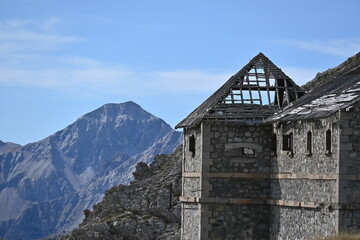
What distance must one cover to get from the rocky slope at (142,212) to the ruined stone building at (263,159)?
13.9 m

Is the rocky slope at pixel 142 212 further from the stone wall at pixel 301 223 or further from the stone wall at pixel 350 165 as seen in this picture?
the stone wall at pixel 350 165

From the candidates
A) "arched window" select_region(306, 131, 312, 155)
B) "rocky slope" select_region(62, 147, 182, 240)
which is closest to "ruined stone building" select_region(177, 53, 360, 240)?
"arched window" select_region(306, 131, 312, 155)

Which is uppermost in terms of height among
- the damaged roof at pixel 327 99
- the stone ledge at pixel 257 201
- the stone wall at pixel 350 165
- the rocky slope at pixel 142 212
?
the damaged roof at pixel 327 99

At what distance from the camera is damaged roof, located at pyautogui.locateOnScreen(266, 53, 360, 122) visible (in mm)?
35591

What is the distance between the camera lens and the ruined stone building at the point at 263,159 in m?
36.2

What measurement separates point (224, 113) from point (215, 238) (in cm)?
540

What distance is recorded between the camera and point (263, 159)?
4119 cm

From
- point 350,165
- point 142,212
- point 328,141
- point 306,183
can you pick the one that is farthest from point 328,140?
point 142,212

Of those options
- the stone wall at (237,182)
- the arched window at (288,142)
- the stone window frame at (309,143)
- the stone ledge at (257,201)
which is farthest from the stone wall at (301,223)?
the arched window at (288,142)

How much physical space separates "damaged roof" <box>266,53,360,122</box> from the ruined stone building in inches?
3.3

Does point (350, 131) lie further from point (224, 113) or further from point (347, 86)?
Answer: point (224, 113)

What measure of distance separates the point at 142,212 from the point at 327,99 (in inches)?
989

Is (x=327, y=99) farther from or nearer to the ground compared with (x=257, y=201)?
farther from the ground

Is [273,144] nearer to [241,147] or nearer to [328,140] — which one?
[241,147]
